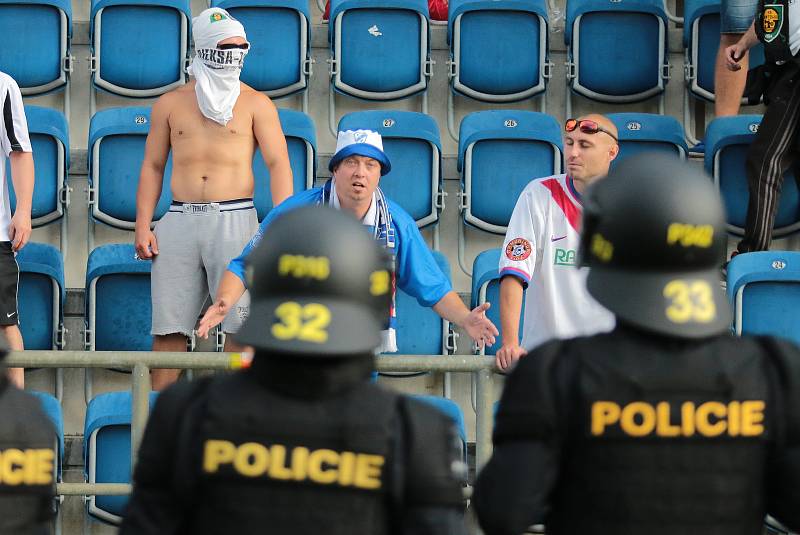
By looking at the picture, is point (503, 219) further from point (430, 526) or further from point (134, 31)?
point (430, 526)

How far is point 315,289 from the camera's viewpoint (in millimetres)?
2438

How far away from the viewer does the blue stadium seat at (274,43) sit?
7.79 meters

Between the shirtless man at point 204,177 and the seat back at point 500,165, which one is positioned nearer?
the shirtless man at point 204,177

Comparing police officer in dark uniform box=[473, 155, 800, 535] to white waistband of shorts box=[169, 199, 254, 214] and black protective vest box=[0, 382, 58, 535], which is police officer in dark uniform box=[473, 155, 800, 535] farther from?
white waistband of shorts box=[169, 199, 254, 214]

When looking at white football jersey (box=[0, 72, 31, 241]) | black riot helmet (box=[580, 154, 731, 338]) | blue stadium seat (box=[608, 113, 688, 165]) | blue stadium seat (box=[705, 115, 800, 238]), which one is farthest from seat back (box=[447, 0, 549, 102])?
black riot helmet (box=[580, 154, 731, 338])

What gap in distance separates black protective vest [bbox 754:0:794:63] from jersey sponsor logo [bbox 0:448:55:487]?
512 cm

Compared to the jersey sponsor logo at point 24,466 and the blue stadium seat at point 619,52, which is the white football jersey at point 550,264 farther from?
the jersey sponsor logo at point 24,466

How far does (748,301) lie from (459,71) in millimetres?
2386

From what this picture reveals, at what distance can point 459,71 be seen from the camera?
7.92 metres

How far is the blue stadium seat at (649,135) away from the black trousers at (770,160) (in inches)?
19.6

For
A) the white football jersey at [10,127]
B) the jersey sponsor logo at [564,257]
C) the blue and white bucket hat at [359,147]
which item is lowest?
the jersey sponsor logo at [564,257]

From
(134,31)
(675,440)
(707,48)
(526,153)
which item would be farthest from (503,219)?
(675,440)

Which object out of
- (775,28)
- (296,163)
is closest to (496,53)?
(296,163)

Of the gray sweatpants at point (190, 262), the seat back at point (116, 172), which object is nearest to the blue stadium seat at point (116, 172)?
the seat back at point (116, 172)
